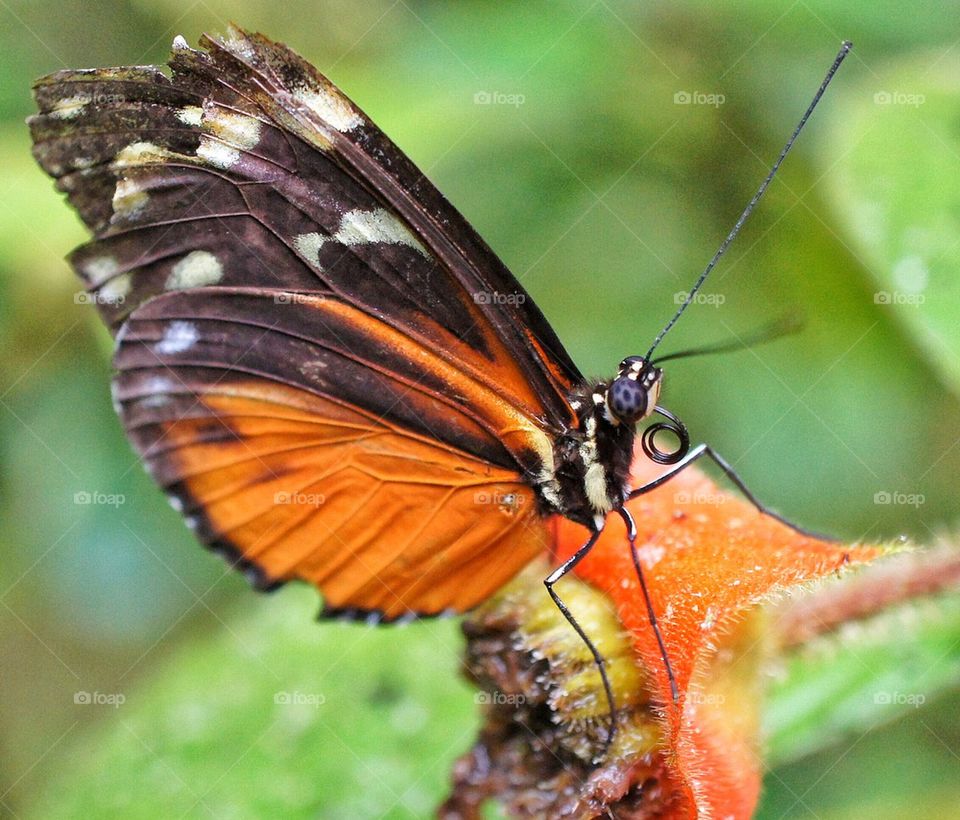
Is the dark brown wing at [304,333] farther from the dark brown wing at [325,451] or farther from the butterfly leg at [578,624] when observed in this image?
the butterfly leg at [578,624]

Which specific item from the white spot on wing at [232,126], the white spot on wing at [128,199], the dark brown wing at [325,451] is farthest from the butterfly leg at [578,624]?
the white spot on wing at [128,199]

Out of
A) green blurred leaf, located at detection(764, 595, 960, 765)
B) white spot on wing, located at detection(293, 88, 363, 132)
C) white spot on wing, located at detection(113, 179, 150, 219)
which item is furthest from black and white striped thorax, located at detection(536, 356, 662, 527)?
white spot on wing, located at detection(113, 179, 150, 219)

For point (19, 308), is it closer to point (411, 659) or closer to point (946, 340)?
point (411, 659)

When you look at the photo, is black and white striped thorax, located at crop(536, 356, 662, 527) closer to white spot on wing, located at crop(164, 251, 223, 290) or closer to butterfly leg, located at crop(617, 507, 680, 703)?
butterfly leg, located at crop(617, 507, 680, 703)

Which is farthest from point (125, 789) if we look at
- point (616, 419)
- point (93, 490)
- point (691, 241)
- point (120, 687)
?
point (691, 241)

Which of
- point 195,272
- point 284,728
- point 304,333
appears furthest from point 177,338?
point 284,728

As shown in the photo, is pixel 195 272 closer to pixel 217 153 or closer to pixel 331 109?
pixel 217 153
